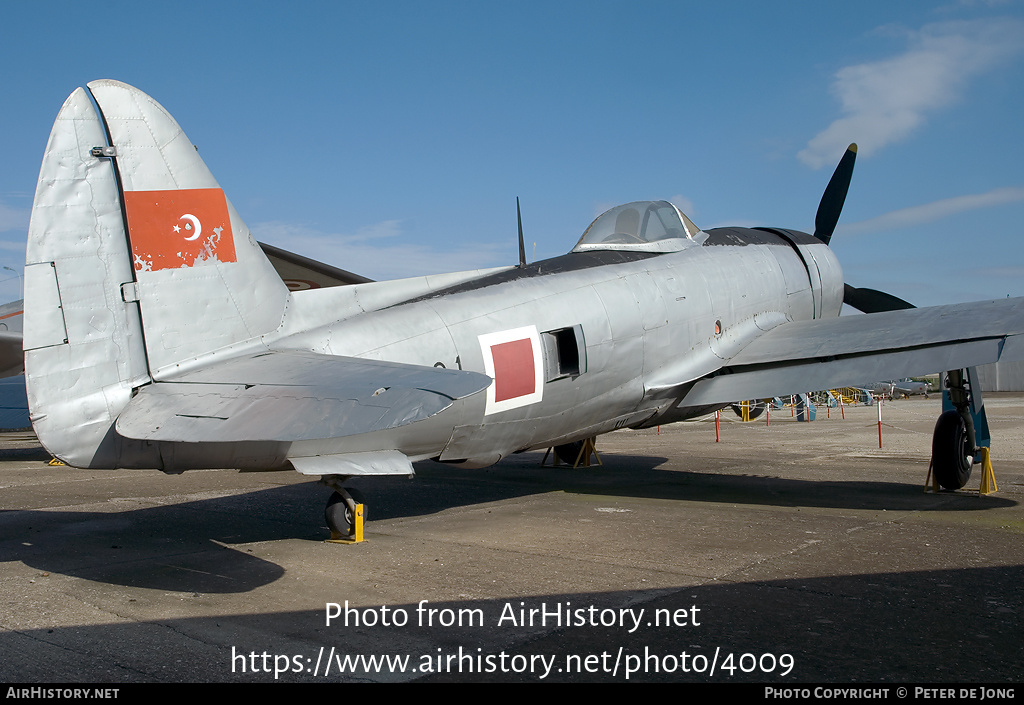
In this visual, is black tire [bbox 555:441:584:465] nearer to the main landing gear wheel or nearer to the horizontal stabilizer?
the main landing gear wheel

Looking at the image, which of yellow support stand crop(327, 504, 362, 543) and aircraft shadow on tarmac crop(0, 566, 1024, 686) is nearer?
aircraft shadow on tarmac crop(0, 566, 1024, 686)

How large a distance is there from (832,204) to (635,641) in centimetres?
1118

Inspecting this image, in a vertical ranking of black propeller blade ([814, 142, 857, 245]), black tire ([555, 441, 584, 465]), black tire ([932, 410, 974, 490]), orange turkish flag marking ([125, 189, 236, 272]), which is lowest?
black tire ([555, 441, 584, 465])

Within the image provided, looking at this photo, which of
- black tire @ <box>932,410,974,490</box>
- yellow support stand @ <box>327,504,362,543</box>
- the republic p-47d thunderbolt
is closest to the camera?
the republic p-47d thunderbolt

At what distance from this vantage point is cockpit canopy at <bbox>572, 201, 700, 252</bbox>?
Answer: 9.56 metres

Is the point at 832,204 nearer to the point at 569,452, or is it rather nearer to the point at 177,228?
the point at 569,452

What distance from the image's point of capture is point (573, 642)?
430 centimetres

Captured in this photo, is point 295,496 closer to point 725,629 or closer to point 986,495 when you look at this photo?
point 725,629

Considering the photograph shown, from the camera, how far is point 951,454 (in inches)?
380

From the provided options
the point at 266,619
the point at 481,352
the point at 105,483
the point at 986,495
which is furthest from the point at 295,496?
the point at 986,495

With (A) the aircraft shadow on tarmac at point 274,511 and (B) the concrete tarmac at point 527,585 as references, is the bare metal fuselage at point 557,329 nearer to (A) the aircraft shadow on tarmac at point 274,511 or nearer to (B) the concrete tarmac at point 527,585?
(B) the concrete tarmac at point 527,585

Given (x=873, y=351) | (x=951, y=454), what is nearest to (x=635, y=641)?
(x=873, y=351)

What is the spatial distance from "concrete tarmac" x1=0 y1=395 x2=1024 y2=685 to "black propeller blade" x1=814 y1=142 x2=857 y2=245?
467cm

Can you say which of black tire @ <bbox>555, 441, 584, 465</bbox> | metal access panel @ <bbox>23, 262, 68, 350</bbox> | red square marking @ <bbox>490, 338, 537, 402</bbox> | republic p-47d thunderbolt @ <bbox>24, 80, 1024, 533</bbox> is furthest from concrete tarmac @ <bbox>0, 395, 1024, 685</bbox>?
black tire @ <bbox>555, 441, 584, 465</bbox>
